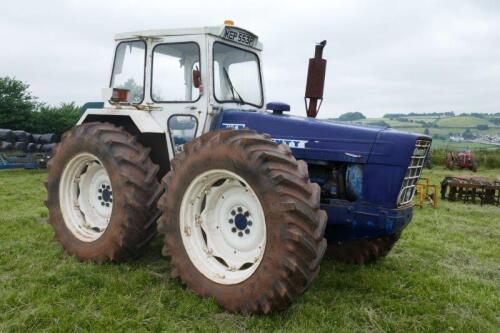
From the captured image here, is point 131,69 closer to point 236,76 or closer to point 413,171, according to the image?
point 236,76

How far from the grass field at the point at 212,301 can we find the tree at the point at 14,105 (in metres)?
12.4

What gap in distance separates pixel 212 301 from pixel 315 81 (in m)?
3.07

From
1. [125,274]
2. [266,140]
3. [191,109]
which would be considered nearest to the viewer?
[266,140]

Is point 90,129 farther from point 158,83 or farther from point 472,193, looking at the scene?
point 472,193

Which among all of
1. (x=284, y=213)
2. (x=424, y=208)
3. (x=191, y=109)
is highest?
(x=191, y=109)

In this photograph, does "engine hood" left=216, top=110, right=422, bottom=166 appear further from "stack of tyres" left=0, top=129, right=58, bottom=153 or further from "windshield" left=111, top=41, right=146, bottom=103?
"stack of tyres" left=0, top=129, right=58, bottom=153

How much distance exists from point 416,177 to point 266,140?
1740 millimetres

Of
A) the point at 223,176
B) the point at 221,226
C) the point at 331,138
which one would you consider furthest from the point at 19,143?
the point at 331,138

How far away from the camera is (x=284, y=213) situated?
3.15 meters

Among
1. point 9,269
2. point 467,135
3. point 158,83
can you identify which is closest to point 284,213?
point 158,83

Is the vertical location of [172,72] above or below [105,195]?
above

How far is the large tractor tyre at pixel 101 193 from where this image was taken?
162 inches

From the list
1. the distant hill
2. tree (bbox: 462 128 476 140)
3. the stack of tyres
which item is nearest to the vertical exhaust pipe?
the stack of tyres

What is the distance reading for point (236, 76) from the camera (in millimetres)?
4957
